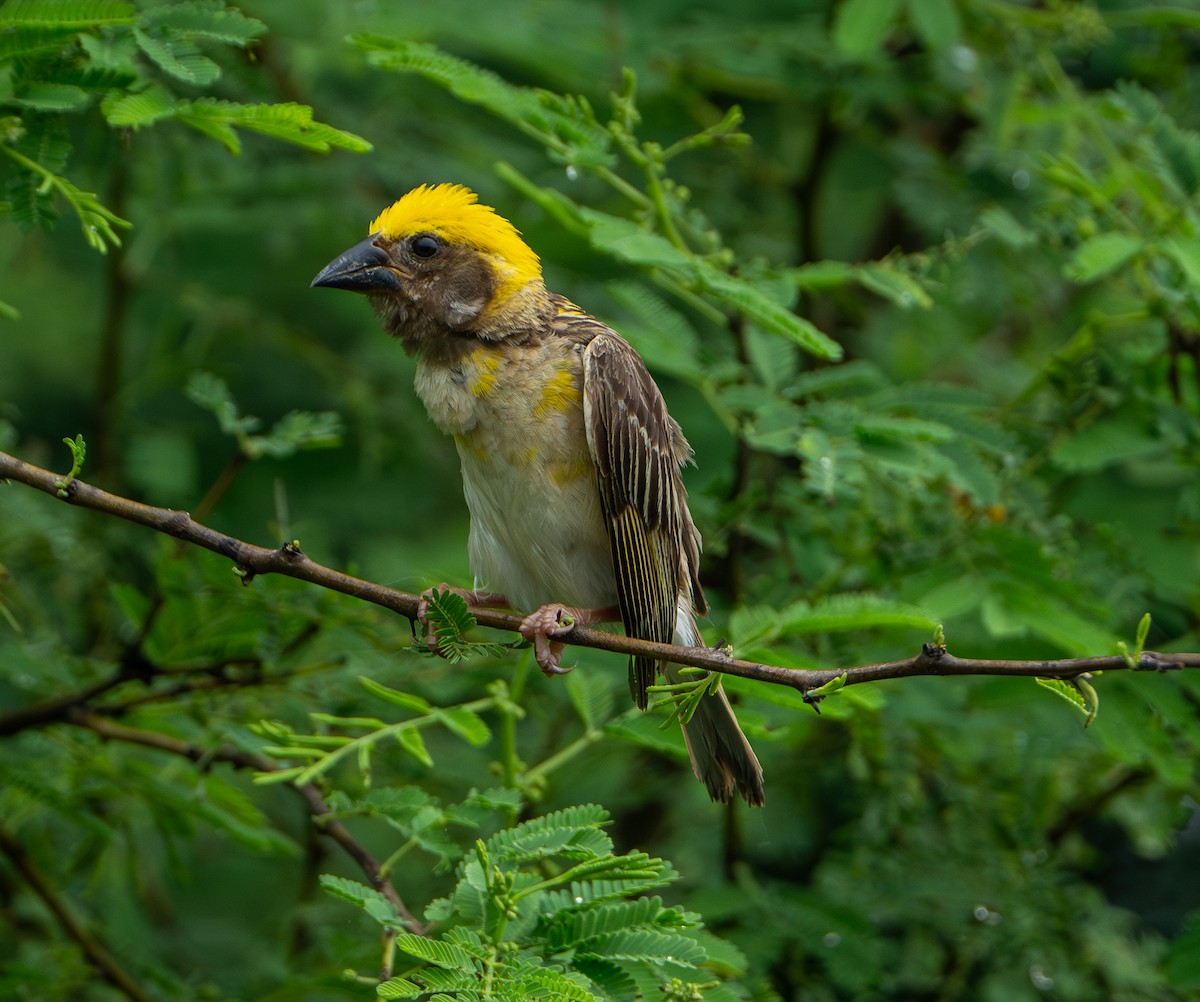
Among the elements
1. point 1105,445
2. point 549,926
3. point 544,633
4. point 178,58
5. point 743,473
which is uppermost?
point 178,58

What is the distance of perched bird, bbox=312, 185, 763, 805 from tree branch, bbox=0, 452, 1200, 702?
0.86 metres

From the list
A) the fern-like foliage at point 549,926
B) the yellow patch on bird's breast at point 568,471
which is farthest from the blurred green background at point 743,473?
the fern-like foliage at point 549,926

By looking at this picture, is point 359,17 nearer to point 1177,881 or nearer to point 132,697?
point 132,697

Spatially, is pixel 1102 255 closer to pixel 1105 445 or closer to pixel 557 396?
pixel 1105 445

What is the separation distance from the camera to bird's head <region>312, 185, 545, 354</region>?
3.66 m

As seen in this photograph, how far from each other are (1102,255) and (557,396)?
1.51 m

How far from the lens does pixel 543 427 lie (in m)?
3.54

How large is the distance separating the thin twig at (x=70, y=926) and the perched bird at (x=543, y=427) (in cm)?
146

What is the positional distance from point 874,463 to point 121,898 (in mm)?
2898

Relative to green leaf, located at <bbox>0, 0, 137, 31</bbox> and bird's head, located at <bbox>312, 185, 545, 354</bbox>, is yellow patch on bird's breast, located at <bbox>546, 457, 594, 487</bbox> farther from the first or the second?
green leaf, located at <bbox>0, 0, 137, 31</bbox>

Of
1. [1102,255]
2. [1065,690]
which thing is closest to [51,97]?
[1065,690]

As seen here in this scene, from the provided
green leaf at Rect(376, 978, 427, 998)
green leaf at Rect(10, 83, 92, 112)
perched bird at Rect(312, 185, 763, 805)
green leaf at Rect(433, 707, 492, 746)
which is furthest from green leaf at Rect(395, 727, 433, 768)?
green leaf at Rect(10, 83, 92, 112)

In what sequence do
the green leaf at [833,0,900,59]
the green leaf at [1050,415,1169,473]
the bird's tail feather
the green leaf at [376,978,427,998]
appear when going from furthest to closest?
the green leaf at [833,0,900,59] → the green leaf at [1050,415,1169,473] → the bird's tail feather → the green leaf at [376,978,427,998]

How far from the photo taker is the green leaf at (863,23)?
14.9 ft
